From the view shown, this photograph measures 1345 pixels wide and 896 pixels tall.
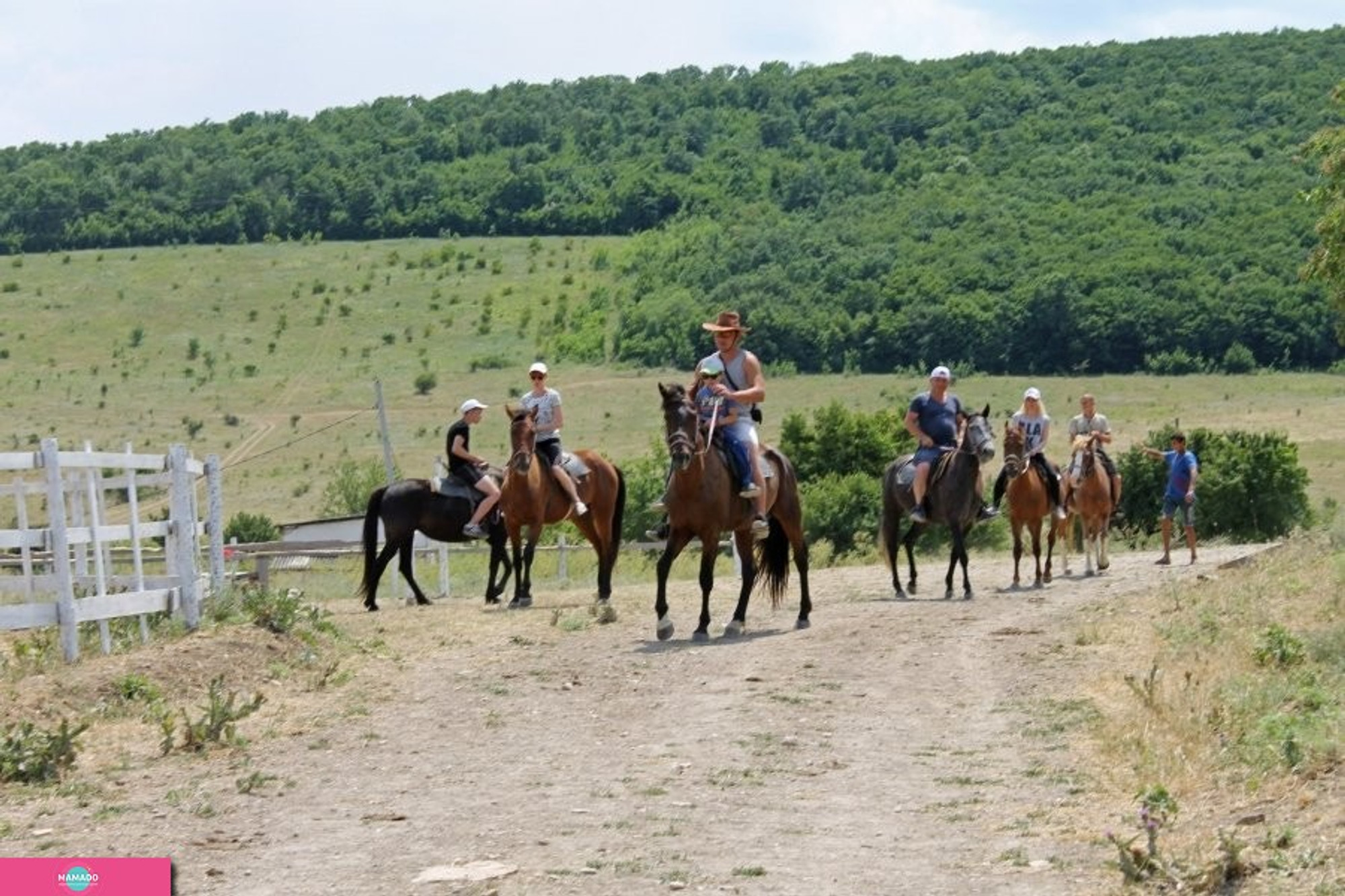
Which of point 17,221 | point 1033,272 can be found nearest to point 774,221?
Result: point 1033,272

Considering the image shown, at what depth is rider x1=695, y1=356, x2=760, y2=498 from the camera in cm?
1797

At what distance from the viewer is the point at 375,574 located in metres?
23.9

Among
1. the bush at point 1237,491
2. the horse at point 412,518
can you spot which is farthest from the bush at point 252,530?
the horse at point 412,518

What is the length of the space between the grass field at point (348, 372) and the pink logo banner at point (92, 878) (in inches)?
1939

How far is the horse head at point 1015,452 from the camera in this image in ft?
81.4

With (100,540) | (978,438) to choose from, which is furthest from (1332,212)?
(100,540)

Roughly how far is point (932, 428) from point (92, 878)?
16151 mm

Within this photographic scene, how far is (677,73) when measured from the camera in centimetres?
16025

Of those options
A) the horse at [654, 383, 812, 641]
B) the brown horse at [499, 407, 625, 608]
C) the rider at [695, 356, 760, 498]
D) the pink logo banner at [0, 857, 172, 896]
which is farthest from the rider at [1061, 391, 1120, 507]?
the pink logo banner at [0, 857, 172, 896]

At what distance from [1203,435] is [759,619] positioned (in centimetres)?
3257

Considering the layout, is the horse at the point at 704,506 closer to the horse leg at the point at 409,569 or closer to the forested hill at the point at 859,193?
the horse leg at the point at 409,569

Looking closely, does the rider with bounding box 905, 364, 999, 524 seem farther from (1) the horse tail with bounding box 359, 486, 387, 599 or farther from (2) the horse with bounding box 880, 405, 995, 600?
(1) the horse tail with bounding box 359, 486, 387, 599

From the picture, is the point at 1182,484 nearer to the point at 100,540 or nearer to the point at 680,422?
the point at 680,422

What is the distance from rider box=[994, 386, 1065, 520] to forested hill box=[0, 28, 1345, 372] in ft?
228
